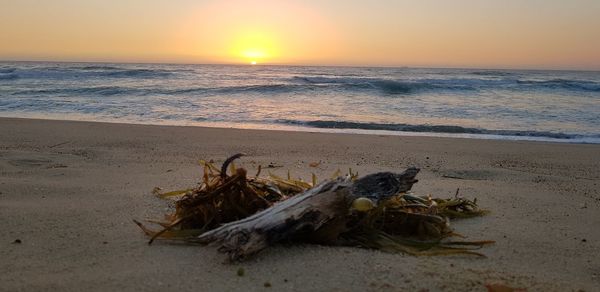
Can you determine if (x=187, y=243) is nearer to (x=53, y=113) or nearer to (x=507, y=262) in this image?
(x=507, y=262)

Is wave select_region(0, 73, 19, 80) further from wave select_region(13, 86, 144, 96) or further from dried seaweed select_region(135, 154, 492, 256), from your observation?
dried seaweed select_region(135, 154, 492, 256)

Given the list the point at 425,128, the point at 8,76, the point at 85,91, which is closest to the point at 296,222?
the point at 425,128

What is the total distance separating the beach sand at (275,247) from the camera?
7.35 feet

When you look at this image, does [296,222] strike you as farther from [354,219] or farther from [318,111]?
[318,111]

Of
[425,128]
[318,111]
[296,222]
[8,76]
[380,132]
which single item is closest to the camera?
[296,222]

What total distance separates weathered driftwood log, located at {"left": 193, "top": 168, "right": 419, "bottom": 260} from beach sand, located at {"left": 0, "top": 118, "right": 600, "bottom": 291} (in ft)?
0.27

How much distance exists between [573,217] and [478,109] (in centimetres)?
1145

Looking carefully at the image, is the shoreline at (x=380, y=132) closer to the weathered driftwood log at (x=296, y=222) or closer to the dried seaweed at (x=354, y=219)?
the dried seaweed at (x=354, y=219)

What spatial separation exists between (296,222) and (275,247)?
232mm

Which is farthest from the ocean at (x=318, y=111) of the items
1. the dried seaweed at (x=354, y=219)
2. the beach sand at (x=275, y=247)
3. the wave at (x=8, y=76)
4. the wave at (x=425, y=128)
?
the wave at (x=8, y=76)

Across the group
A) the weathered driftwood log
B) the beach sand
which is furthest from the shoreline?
the weathered driftwood log

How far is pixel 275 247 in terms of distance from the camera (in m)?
2.49

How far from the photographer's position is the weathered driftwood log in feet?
7.61

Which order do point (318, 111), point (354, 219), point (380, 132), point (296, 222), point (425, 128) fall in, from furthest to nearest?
1. point (318, 111)
2. point (425, 128)
3. point (380, 132)
4. point (354, 219)
5. point (296, 222)
